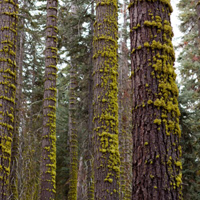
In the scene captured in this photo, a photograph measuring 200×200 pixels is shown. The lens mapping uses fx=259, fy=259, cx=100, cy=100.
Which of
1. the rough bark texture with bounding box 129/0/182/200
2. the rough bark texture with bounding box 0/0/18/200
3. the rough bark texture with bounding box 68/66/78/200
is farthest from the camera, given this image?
the rough bark texture with bounding box 68/66/78/200

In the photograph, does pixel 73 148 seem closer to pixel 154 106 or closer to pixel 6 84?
pixel 6 84

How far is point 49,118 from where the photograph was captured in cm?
795

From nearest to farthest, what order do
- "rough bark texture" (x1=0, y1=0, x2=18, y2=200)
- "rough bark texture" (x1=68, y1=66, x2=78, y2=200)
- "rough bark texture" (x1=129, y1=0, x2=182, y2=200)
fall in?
"rough bark texture" (x1=129, y1=0, x2=182, y2=200), "rough bark texture" (x1=0, y1=0, x2=18, y2=200), "rough bark texture" (x1=68, y1=66, x2=78, y2=200)

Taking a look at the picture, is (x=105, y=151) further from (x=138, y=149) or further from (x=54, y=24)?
(x=54, y=24)

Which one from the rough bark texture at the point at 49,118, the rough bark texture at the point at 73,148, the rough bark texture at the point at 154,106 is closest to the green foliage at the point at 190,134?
the rough bark texture at the point at 73,148

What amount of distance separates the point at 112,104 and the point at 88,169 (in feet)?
15.8

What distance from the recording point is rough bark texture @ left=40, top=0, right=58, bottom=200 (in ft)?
24.8

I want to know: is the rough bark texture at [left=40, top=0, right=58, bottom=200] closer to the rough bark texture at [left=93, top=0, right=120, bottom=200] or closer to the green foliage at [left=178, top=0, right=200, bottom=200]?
the rough bark texture at [left=93, top=0, right=120, bottom=200]

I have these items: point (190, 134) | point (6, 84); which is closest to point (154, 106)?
point (6, 84)

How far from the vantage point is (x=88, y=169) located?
1003cm

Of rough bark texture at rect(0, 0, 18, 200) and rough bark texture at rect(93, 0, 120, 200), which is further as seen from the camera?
rough bark texture at rect(93, 0, 120, 200)

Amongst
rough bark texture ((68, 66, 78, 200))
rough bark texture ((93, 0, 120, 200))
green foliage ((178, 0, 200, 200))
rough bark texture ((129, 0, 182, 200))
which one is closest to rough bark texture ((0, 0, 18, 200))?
rough bark texture ((93, 0, 120, 200))

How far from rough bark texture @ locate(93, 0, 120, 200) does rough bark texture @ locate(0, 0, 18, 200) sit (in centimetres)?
185

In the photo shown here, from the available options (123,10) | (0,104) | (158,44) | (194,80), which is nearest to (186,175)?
(194,80)
